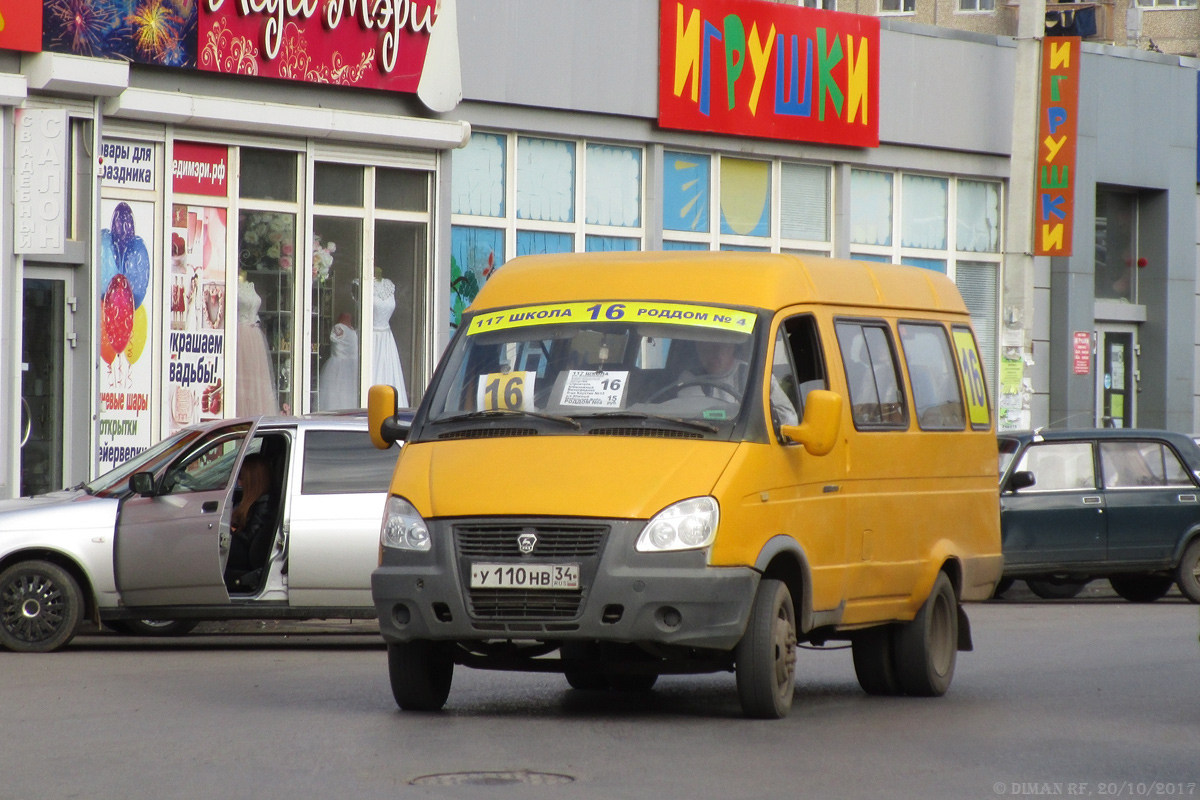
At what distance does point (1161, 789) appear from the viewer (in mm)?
7492

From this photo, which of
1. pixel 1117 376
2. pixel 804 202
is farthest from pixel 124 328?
pixel 1117 376

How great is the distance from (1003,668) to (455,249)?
36.2 ft

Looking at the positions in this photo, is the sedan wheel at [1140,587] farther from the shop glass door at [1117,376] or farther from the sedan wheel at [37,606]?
the sedan wheel at [37,606]

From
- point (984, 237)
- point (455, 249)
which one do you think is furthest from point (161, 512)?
point (984, 237)

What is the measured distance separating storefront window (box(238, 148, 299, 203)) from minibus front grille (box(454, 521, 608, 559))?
39.0 ft

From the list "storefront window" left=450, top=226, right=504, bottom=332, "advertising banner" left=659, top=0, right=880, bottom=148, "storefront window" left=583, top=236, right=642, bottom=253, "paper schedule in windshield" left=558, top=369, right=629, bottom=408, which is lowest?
"paper schedule in windshield" left=558, top=369, right=629, bottom=408

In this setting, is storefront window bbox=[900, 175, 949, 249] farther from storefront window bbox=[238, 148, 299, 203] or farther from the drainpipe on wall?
storefront window bbox=[238, 148, 299, 203]

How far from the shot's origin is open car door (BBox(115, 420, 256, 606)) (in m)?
13.0

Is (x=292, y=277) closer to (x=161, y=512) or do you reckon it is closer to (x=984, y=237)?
(x=161, y=512)

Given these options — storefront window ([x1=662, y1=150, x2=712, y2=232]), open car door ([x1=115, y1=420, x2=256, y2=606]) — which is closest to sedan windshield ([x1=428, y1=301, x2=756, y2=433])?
open car door ([x1=115, y1=420, x2=256, y2=606])

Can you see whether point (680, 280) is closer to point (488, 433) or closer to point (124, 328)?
point (488, 433)

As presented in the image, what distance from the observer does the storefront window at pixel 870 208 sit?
84.9 feet

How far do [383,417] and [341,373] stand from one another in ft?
36.5

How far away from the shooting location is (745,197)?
2470 centimetres
